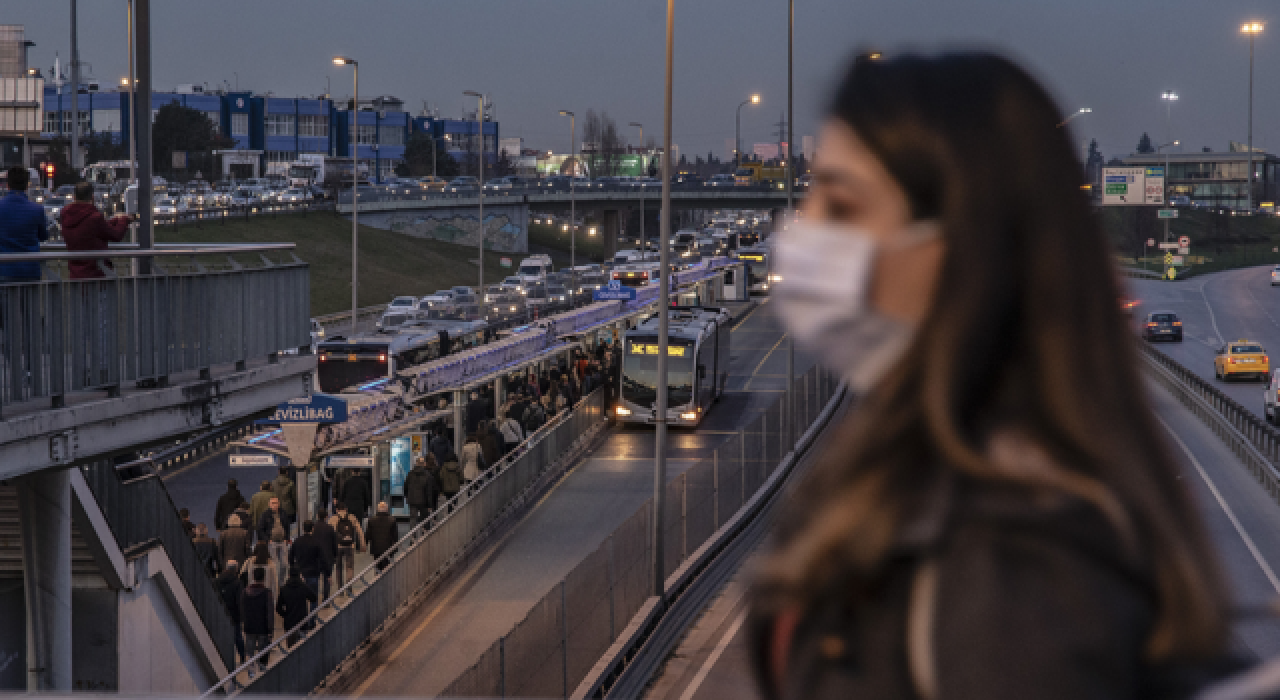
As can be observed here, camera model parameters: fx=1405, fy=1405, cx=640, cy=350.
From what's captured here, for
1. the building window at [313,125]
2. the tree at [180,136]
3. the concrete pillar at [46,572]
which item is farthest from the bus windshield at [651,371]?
the building window at [313,125]

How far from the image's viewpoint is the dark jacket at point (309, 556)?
63.7 ft

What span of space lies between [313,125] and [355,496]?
152m

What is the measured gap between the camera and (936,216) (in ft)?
4.09

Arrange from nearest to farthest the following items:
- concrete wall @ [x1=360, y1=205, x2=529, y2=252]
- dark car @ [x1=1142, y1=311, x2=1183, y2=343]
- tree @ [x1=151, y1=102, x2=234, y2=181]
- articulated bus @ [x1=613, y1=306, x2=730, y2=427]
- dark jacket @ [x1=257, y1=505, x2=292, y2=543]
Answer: dark jacket @ [x1=257, y1=505, x2=292, y2=543], articulated bus @ [x1=613, y1=306, x2=730, y2=427], dark car @ [x1=1142, y1=311, x2=1183, y2=343], tree @ [x1=151, y1=102, x2=234, y2=181], concrete wall @ [x1=360, y1=205, x2=529, y2=252]

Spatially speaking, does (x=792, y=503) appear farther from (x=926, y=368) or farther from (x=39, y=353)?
(x=39, y=353)

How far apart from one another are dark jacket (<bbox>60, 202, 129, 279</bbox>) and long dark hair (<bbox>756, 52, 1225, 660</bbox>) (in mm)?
11892

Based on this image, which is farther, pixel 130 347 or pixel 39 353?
pixel 130 347

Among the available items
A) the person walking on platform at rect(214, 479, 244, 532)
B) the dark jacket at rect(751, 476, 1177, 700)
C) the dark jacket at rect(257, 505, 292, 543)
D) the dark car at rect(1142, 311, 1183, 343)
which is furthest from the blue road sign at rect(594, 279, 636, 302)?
the dark jacket at rect(751, 476, 1177, 700)

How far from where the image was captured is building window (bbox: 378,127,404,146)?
181750mm

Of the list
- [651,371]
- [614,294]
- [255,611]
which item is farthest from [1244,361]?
[255,611]

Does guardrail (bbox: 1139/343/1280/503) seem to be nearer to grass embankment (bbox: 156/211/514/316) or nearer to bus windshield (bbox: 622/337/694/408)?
bus windshield (bbox: 622/337/694/408)

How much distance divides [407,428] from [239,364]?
1177cm

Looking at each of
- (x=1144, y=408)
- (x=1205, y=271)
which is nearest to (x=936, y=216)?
(x=1144, y=408)

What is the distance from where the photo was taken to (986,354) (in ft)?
4.01
